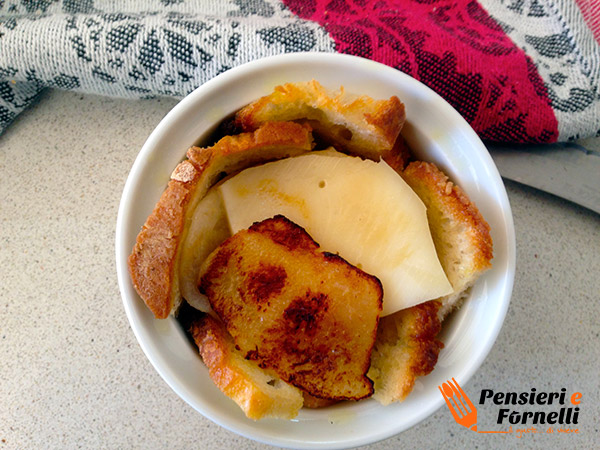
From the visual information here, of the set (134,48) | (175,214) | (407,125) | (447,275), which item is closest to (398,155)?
(407,125)

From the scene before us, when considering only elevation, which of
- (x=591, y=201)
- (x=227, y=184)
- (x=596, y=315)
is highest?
A: (x=227, y=184)

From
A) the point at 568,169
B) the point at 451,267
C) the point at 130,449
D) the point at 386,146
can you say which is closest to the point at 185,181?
the point at 386,146

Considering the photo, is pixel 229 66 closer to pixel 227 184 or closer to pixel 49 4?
pixel 227 184

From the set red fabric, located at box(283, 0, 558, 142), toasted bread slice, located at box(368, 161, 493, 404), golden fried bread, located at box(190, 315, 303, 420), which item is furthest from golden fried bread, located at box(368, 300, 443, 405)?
red fabric, located at box(283, 0, 558, 142)

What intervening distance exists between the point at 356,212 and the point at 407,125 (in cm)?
14

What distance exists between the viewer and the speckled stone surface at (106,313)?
0.80 m

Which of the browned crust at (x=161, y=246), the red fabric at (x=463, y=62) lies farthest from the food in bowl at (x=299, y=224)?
the red fabric at (x=463, y=62)

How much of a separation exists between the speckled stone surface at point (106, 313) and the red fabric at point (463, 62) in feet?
0.41

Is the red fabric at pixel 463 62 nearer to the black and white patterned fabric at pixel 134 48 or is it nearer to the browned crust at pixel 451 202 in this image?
Answer: the black and white patterned fabric at pixel 134 48

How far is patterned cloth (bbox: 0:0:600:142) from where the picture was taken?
30.9 inches

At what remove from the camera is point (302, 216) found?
62 cm

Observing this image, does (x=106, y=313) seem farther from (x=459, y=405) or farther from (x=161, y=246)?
(x=459, y=405)

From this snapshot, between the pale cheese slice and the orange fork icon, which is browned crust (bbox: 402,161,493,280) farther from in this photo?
the orange fork icon

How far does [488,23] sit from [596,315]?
1.82 feet
